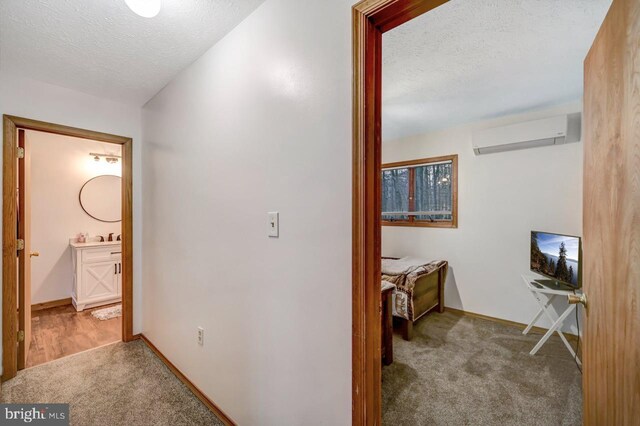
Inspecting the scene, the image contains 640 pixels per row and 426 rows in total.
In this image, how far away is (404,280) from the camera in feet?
9.32

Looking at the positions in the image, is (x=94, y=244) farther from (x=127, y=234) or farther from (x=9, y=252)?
(x=9, y=252)

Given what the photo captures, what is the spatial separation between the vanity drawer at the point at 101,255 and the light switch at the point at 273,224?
3.61 meters

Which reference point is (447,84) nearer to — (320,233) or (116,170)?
(320,233)

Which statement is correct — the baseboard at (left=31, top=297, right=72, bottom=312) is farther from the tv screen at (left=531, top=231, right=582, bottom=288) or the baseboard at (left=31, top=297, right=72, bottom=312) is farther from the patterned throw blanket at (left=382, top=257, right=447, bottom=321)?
the tv screen at (left=531, top=231, right=582, bottom=288)

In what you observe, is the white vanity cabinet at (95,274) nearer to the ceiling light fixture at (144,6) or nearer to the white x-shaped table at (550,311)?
the ceiling light fixture at (144,6)

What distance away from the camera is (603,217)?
0.86 meters

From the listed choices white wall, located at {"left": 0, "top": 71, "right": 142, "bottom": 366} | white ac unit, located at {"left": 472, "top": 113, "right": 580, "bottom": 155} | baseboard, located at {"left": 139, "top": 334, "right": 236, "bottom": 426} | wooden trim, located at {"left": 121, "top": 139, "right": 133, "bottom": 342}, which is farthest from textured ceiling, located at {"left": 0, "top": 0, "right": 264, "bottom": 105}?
white ac unit, located at {"left": 472, "top": 113, "right": 580, "bottom": 155}

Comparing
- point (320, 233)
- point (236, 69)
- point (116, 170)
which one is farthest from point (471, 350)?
point (116, 170)

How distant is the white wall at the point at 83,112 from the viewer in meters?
2.15

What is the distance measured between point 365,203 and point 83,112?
2.87 metres

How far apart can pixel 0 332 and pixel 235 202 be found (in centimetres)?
225

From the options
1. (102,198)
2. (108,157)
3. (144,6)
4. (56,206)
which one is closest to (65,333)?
(56,206)

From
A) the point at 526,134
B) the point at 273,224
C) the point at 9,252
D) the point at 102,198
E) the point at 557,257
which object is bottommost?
the point at 557,257

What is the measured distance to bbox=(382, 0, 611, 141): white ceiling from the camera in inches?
60.3
